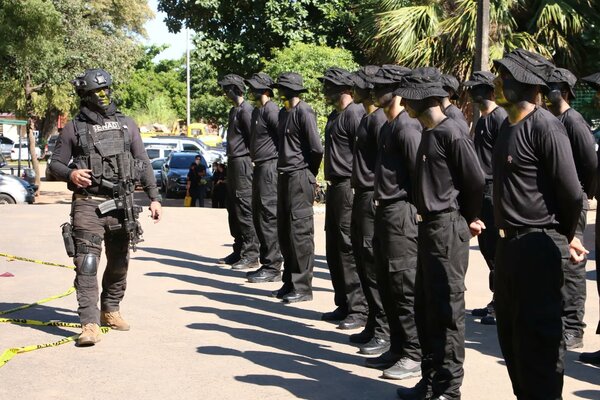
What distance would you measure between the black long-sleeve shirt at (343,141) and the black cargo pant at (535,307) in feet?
12.5

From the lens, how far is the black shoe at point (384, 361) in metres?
7.21

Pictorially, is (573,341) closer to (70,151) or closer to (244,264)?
(70,151)

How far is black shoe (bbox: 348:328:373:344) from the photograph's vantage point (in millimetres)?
8003

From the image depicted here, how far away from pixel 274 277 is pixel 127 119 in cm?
361

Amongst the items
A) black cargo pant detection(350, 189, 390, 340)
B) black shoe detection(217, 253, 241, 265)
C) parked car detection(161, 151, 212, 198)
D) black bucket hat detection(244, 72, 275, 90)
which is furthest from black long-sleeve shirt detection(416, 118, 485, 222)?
parked car detection(161, 151, 212, 198)

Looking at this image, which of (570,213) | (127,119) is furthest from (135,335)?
(570,213)

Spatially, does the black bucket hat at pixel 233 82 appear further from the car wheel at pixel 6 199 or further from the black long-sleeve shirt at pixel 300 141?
the car wheel at pixel 6 199

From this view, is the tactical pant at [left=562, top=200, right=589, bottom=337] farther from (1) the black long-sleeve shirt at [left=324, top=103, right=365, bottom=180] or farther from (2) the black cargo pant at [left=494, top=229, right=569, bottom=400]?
(2) the black cargo pant at [left=494, top=229, right=569, bottom=400]

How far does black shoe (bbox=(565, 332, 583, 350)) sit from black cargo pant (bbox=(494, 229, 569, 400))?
2860 millimetres

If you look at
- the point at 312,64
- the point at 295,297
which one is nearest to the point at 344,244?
the point at 295,297

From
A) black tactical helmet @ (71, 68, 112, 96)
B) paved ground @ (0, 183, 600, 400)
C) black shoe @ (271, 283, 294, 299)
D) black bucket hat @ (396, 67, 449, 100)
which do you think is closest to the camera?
black bucket hat @ (396, 67, 449, 100)

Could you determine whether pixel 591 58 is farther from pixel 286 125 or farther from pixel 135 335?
pixel 135 335

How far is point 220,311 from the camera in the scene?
9570 mm

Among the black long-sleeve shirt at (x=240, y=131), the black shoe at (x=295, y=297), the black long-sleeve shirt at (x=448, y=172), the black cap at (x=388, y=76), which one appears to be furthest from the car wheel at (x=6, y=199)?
the black long-sleeve shirt at (x=448, y=172)
